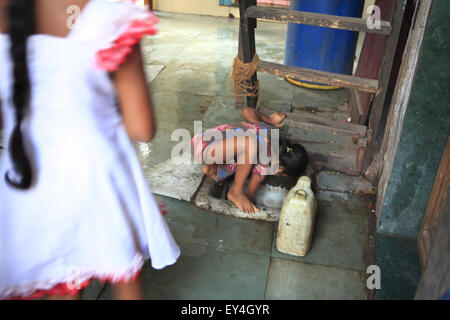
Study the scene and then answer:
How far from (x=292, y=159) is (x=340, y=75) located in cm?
67

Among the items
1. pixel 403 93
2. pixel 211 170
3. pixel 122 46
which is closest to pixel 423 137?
pixel 403 93

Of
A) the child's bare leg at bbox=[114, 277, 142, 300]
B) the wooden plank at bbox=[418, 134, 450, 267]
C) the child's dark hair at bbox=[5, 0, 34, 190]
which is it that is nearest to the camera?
the child's dark hair at bbox=[5, 0, 34, 190]

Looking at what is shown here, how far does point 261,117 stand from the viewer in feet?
9.77

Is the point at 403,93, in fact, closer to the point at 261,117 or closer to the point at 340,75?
the point at 340,75

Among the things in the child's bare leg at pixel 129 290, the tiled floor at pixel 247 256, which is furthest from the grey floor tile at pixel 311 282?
the child's bare leg at pixel 129 290

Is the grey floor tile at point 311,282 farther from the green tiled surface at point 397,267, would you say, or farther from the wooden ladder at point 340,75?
the wooden ladder at point 340,75

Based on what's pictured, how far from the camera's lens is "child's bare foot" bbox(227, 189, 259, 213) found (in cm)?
272

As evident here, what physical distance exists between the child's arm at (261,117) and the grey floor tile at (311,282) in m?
1.03

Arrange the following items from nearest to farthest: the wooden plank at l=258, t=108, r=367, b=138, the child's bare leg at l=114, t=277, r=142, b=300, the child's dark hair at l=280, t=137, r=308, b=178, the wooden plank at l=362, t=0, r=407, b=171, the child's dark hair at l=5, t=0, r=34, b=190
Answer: the child's dark hair at l=5, t=0, r=34, b=190
the child's bare leg at l=114, t=277, r=142, b=300
the wooden plank at l=362, t=0, r=407, b=171
the child's dark hair at l=280, t=137, r=308, b=178
the wooden plank at l=258, t=108, r=367, b=138

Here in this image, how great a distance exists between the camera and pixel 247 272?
226 centimetres

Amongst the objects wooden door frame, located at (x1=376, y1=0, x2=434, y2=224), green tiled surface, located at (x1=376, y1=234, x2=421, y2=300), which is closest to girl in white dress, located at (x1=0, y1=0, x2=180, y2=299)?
green tiled surface, located at (x1=376, y1=234, x2=421, y2=300)

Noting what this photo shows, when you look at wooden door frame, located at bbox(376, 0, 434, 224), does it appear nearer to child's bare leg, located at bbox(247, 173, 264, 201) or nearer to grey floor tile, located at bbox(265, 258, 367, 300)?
Answer: grey floor tile, located at bbox(265, 258, 367, 300)

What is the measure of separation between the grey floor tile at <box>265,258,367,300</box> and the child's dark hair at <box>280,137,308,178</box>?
671mm
